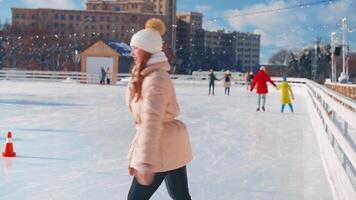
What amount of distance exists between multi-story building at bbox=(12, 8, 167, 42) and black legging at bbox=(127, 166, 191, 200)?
214 ft

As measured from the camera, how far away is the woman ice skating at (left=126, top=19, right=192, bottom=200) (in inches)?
106

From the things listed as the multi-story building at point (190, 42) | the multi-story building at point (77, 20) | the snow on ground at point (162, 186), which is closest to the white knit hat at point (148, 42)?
the snow on ground at point (162, 186)

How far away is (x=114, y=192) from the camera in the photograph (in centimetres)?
479

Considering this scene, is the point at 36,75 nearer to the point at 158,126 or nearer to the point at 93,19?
the point at 93,19

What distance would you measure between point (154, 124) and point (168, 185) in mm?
606

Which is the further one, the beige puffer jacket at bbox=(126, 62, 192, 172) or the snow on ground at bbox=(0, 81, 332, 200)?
the snow on ground at bbox=(0, 81, 332, 200)

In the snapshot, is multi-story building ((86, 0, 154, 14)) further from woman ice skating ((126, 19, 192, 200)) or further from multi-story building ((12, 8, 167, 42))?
woman ice skating ((126, 19, 192, 200))

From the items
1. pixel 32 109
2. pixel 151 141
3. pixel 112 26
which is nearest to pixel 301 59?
pixel 112 26

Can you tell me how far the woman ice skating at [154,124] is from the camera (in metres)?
2.68

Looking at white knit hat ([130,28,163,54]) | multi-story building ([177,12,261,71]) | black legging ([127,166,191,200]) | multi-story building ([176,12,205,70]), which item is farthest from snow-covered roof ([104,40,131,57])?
white knit hat ([130,28,163,54])

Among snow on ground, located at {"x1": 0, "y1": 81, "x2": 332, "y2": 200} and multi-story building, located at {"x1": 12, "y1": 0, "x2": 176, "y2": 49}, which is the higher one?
multi-story building, located at {"x1": 12, "y1": 0, "x2": 176, "y2": 49}

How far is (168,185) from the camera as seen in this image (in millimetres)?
3143

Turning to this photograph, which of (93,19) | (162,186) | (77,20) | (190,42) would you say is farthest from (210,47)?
(162,186)

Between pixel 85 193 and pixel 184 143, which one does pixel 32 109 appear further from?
pixel 184 143
